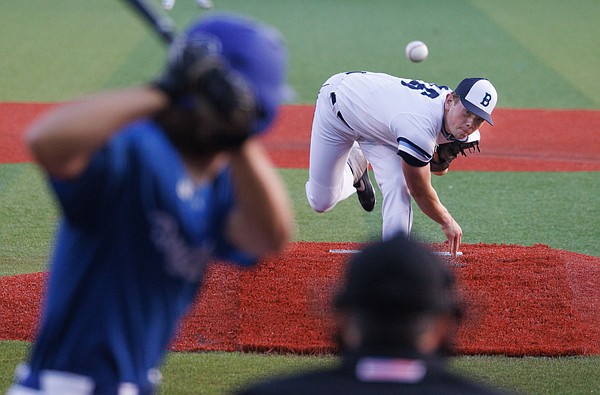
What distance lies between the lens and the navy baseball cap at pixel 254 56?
215cm

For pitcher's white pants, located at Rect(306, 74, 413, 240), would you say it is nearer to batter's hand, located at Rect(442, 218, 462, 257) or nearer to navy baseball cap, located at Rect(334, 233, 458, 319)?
batter's hand, located at Rect(442, 218, 462, 257)

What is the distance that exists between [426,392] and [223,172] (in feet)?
2.88

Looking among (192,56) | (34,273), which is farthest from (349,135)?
(192,56)

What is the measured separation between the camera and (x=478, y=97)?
6.26 m

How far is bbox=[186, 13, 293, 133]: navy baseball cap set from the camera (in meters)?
2.15

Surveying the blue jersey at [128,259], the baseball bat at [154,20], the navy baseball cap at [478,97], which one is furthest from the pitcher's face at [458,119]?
the blue jersey at [128,259]

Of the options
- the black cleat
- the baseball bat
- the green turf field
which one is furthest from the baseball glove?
the baseball bat

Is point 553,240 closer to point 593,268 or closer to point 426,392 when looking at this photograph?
point 593,268

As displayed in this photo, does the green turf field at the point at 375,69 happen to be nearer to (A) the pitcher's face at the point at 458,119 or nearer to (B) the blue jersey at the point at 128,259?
(A) the pitcher's face at the point at 458,119

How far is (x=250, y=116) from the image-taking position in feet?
6.61

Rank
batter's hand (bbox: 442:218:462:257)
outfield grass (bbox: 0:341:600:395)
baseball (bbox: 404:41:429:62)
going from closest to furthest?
outfield grass (bbox: 0:341:600:395)
batter's hand (bbox: 442:218:462:257)
baseball (bbox: 404:41:429:62)

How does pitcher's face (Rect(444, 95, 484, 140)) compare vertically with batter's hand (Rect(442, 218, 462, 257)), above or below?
above

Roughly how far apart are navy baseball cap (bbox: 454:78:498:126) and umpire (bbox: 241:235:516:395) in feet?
14.6

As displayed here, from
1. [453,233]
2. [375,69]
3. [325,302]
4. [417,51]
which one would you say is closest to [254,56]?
[325,302]
